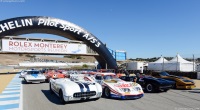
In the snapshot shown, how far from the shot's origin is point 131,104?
836 cm

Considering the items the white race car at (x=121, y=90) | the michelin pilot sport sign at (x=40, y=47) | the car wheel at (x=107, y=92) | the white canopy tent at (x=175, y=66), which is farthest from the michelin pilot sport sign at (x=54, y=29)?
the car wheel at (x=107, y=92)

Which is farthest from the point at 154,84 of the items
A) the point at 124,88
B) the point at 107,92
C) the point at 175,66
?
the point at 175,66

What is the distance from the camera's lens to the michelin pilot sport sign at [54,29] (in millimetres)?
29891

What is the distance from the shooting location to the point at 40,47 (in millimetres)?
31703

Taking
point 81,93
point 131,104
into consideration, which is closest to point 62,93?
point 81,93

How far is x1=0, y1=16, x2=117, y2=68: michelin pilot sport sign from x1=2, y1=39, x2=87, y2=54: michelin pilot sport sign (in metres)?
1.37

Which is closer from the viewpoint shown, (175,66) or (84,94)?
(84,94)

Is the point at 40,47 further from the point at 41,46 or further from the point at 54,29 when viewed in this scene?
the point at 54,29

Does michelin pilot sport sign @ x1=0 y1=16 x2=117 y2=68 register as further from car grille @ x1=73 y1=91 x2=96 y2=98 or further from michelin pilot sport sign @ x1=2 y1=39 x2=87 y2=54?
car grille @ x1=73 y1=91 x2=96 y2=98

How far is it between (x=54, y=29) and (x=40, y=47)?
363 cm

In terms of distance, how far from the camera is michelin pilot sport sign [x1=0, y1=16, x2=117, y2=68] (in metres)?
29.9

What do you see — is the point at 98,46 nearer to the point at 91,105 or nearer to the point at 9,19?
the point at 9,19

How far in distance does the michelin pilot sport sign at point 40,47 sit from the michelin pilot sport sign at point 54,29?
54.1 inches

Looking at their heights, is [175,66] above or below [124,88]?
above
